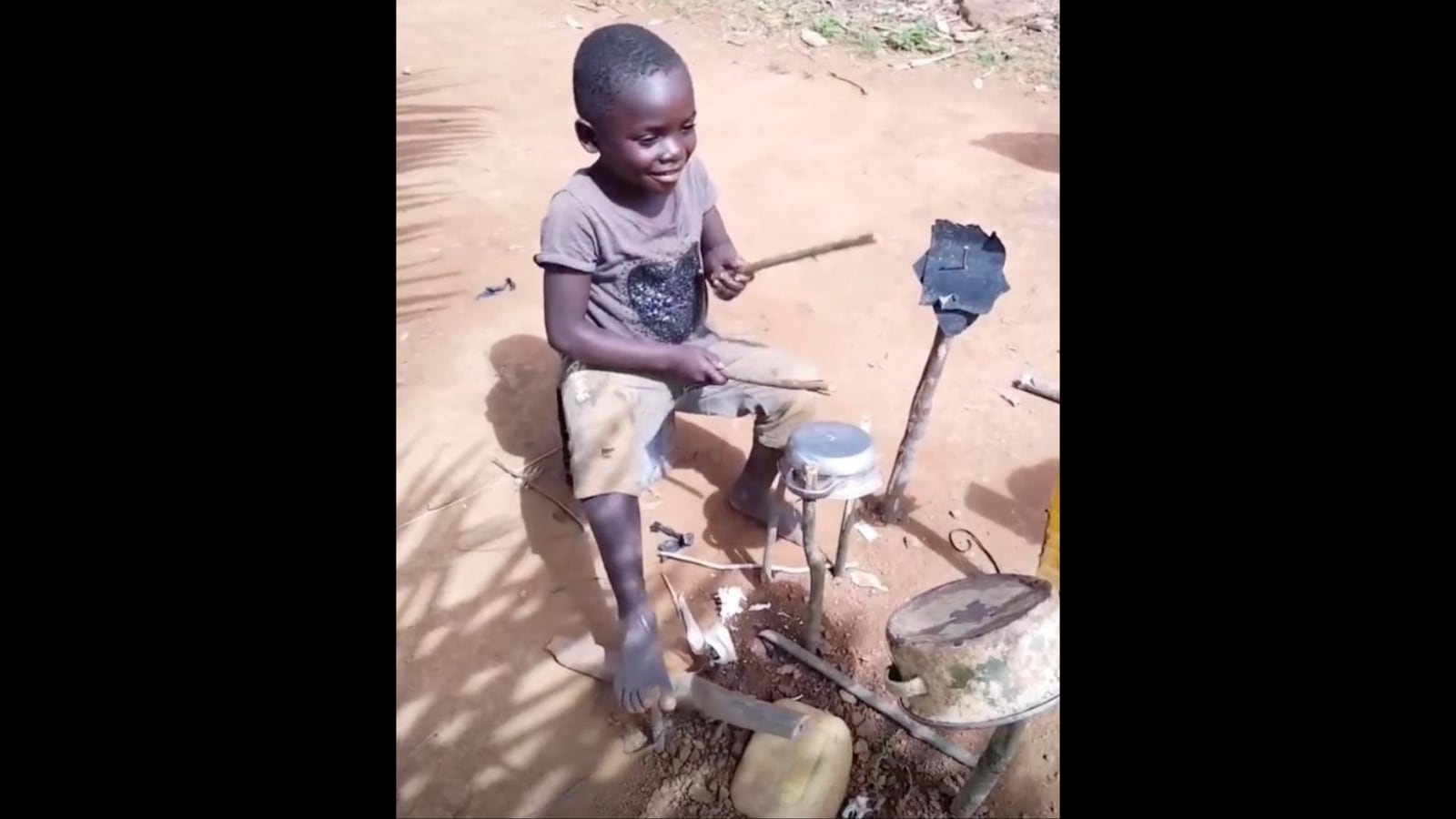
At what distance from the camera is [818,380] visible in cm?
232

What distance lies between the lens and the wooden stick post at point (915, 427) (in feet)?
7.59

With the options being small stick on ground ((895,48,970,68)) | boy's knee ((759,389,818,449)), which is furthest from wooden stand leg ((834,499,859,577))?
small stick on ground ((895,48,970,68))

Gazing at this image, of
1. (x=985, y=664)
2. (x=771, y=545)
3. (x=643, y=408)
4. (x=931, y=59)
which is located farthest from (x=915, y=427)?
(x=931, y=59)

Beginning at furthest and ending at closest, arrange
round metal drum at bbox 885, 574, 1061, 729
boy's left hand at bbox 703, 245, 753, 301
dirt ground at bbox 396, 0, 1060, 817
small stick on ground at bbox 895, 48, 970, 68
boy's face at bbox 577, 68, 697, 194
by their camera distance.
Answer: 1. small stick on ground at bbox 895, 48, 970, 68
2. boy's left hand at bbox 703, 245, 753, 301
3. dirt ground at bbox 396, 0, 1060, 817
4. boy's face at bbox 577, 68, 697, 194
5. round metal drum at bbox 885, 574, 1061, 729

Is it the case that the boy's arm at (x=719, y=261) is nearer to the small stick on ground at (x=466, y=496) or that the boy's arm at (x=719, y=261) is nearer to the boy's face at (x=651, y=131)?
the boy's face at (x=651, y=131)

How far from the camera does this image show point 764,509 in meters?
2.66

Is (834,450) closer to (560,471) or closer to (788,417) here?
(788,417)

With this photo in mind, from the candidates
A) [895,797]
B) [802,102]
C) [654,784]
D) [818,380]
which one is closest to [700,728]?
[654,784]

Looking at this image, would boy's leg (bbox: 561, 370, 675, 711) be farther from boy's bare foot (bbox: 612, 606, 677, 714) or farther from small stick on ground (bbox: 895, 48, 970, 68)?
small stick on ground (bbox: 895, 48, 970, 68)

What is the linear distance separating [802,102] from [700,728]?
4.37 metres

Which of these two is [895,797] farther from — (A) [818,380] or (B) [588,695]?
(A) [818,380]

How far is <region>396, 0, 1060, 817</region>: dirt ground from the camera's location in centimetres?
205

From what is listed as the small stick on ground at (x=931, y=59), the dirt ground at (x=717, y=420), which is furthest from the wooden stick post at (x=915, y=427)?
the small stick on ground at (x=931, y=59)

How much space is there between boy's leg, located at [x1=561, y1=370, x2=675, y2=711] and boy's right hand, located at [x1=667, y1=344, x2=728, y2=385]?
155 millimetres
